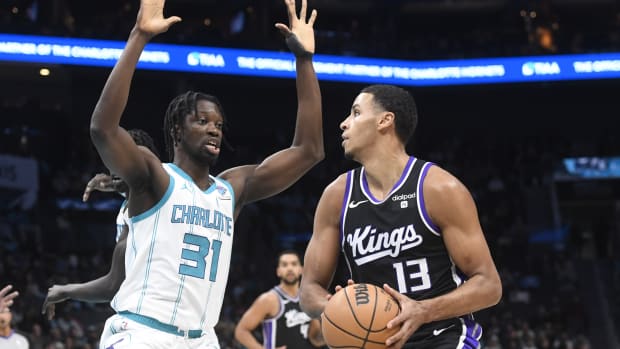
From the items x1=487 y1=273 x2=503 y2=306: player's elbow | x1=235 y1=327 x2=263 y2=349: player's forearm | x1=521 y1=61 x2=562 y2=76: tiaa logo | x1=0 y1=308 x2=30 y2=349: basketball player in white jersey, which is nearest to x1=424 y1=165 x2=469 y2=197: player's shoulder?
x1=487 y1=273 x2=503 y2=306: player's elbow

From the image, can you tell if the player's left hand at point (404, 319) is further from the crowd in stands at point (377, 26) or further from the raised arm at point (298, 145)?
the crowd in stands at point (377, 26)

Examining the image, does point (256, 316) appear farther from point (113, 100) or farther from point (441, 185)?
point (113, 100)

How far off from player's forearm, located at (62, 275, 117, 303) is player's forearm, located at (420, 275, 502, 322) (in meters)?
1.78

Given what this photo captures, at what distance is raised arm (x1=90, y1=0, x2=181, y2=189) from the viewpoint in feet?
12.6

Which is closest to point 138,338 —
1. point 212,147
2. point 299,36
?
point 212,147

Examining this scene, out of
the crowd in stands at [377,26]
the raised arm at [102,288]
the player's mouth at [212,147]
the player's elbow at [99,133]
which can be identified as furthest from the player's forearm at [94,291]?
the crowd in stands at [377,26]

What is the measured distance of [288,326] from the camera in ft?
28.6

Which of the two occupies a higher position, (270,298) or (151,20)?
(151,20)

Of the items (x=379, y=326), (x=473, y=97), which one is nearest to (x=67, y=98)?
(x=473, y=97)

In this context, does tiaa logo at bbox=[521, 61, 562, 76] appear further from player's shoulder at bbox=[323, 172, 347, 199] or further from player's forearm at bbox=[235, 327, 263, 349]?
player's shoulder at bbox=[323, 172, 347, 199]

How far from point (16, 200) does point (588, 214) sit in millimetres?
15968

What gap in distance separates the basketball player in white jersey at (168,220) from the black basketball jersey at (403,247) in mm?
627

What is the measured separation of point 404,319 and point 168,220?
115 cm

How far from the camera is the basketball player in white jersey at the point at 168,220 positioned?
12.8ft
